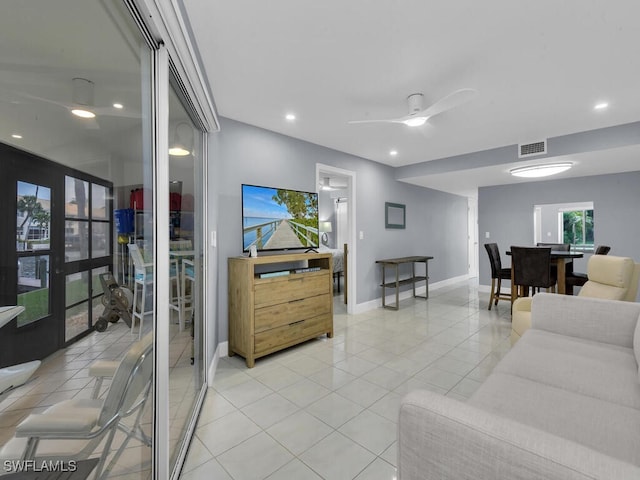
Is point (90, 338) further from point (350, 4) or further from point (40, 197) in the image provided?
point (350, 4)

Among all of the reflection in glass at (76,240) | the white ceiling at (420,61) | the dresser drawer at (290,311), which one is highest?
the white ceiling at (420,61)

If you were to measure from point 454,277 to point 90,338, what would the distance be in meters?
7.51

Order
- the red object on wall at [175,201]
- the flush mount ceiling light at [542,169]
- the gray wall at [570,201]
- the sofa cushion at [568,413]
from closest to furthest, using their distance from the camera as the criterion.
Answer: the sofa cushion at [568,413], the red object on wall at [175,201], the flush mount ceiling light at [542,169], the gray wall at [570,201]

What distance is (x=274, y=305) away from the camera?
287cm

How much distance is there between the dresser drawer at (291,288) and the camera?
277cm

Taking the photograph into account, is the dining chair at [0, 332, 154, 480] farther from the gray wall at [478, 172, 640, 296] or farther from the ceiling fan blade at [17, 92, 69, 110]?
the gray wall at [478, 172, 640, 296]

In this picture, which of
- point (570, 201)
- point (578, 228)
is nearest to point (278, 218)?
point (570, 201)

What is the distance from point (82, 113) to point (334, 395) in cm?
221

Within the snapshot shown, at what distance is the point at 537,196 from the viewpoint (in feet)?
18.3

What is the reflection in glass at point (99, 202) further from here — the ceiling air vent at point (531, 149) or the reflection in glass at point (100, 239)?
the ceiling air vent at point (531, 149)

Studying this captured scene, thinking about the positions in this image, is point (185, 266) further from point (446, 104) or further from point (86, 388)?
point (446, 104)

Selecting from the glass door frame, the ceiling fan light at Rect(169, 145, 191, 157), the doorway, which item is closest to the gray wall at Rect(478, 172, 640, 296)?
the doorway

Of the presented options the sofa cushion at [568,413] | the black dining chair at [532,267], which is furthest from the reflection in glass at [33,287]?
the black dining chair at [532,267]

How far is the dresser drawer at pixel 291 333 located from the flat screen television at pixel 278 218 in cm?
86
